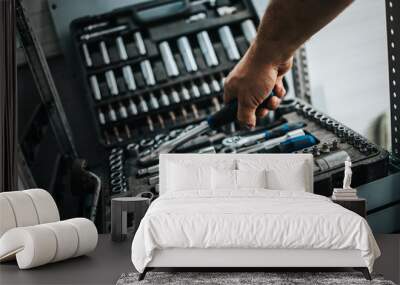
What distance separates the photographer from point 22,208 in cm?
515

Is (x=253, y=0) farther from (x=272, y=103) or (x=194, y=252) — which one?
(x=194, y=252)

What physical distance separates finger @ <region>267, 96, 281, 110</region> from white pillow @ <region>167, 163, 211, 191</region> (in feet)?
2.99

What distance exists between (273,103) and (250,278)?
7.49ft

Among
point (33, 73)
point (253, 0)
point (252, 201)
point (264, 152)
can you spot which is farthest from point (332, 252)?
point (33, 73)

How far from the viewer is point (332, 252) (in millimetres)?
4375

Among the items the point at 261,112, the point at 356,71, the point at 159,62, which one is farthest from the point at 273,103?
the point at 159,62

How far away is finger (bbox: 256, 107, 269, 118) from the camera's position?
6.34 m

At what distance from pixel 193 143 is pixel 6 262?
6.71ft

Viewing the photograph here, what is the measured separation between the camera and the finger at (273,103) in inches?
249

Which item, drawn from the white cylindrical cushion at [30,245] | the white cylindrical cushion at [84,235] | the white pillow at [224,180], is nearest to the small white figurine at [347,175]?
the white pillow at [224,180]

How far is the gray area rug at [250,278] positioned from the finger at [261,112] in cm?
206

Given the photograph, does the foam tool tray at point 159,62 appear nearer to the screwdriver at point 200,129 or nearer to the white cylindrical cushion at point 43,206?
the screwdriver at point 200,129

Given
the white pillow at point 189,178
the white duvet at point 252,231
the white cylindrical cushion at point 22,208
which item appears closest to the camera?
the white duvet at point 252,231

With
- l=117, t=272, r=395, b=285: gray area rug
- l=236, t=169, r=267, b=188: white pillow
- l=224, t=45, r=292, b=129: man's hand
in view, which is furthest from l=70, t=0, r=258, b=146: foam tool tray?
l=117, t=272, r=395, b=285: gray area rug
